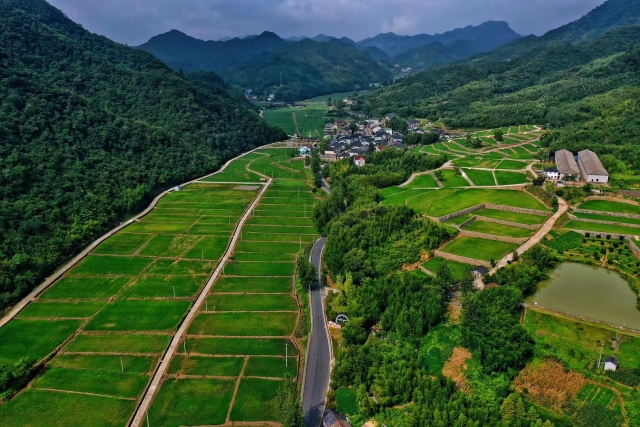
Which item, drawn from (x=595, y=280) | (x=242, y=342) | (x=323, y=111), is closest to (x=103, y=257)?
(x=242, y=342)

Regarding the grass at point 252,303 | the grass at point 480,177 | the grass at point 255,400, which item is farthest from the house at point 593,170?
the grass at point 255,400

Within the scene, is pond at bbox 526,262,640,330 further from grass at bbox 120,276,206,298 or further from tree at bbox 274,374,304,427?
grass at bbox 120,276,206,298

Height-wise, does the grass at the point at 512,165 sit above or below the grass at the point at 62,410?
above

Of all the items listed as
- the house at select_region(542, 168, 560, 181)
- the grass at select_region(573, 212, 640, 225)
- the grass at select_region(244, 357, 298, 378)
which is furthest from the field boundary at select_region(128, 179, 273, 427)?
the house at select_region(542, 168, 560, 181)

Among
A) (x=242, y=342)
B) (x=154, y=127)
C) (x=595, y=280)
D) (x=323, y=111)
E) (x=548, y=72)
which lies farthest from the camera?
(x=323, y=111)

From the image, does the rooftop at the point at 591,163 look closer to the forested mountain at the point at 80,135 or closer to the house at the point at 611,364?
the house at the point at 611,364

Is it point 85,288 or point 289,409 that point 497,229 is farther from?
point 85,288

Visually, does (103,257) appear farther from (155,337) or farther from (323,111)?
(323,111)
